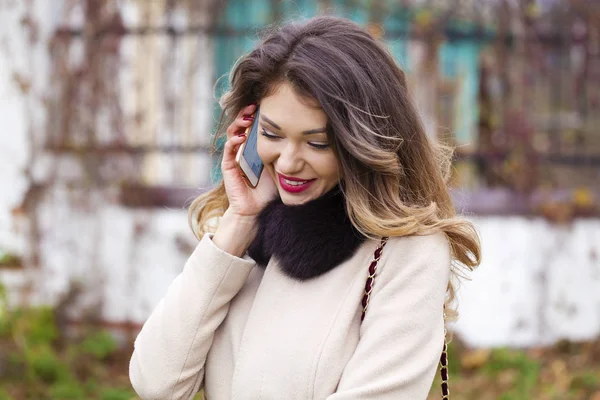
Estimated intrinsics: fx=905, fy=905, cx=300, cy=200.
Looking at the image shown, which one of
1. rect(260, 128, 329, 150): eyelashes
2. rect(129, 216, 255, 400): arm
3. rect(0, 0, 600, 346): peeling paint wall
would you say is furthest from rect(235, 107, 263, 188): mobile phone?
rect(0, 0, 600, 346): peeling paint wall

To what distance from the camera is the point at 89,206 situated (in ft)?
19.2

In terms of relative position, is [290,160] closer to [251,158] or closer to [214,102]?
[251,158]

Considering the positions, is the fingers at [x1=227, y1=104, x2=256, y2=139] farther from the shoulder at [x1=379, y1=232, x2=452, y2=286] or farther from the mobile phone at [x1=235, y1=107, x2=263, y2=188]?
the shoulder at [x1=379, y1=232, x2=452, y2=286]

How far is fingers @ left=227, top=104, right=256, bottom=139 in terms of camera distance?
247cm

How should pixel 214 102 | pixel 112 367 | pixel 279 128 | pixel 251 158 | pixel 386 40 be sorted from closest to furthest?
1. pixel 279 128
2. pixel 251 158
3. pixel 112 367
4. pixel 386 40
5. pixel 214 102

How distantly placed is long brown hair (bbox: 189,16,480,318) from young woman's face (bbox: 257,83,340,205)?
3 centimetres

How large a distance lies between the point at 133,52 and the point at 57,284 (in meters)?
1.60

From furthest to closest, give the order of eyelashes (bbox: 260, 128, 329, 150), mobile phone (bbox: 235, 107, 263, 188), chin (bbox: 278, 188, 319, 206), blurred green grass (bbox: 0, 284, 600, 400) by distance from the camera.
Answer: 1. blurred green grass (bbox: 0, 284, 600, 400)
2. mobile phone (bbox: 235, 107, 263, 188)
3. chin (bbox: 278, 188, 319, 206)
4. eyelashes (bbox: 260, 128, 329, 150)

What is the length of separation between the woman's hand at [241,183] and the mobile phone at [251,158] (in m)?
0.02

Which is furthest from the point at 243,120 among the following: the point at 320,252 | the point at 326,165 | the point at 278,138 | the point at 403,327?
the point at 403,327

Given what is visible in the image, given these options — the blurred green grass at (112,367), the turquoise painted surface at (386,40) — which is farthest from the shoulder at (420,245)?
the turquoise painted surface at (386,40)

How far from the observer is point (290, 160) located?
7.34 feet

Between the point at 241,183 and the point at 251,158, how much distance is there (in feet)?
0.31

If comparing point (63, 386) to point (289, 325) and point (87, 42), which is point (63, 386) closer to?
point (87, 42)
